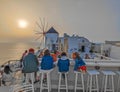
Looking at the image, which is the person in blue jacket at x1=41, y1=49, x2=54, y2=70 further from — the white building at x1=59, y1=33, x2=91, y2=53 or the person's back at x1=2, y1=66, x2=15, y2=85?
the white building at x1=59, y1=33, x2=91, y2=53

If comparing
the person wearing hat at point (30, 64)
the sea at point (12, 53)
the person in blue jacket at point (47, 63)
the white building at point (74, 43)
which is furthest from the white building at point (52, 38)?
the person wearing hat at point (30, 64)

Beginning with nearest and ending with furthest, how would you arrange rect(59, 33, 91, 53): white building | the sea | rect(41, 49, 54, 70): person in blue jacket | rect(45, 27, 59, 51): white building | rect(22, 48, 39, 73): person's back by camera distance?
rect(22, 48, 39, 73): person's back < rect(41, 49, 54, 70): person in blue jacket < rect(59, 33, 91, 53): white building < rect(45, 27, 59, 51): white building < the sea

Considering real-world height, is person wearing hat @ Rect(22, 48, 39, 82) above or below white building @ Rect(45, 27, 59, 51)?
below

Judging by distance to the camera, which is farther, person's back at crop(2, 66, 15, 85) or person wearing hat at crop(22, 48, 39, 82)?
person's back at crop(2, 66, 15, 85)

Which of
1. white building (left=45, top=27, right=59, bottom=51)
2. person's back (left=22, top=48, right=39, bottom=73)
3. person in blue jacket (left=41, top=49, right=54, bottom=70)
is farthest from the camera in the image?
white building (left=45, top=27, right=59, bottom=51)

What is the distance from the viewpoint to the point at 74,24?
12828 millimetres

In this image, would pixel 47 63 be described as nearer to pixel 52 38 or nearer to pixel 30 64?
pixel 30 64

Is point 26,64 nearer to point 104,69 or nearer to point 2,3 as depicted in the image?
point 104,69

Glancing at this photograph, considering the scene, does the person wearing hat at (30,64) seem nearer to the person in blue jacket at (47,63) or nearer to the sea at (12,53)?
the person in blue jacket at (47,63)

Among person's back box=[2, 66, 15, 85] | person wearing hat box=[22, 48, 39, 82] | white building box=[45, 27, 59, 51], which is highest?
white building box=[45, 27, 59, 51]

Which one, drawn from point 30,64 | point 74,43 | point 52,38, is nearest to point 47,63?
point 30,64

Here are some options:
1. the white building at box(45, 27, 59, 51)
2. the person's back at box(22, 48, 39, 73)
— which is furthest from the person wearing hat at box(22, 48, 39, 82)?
the white building at box(45, 27, 59, 51)

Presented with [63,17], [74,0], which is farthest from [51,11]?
[74,0]

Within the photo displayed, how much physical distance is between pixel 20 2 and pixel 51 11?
79.3 inches
